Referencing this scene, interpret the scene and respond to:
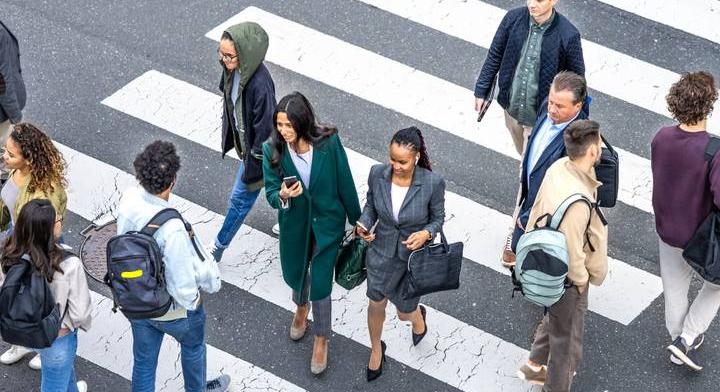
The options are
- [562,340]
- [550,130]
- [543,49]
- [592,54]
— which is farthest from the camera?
[592,54]

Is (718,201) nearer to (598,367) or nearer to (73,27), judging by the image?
(598,367)

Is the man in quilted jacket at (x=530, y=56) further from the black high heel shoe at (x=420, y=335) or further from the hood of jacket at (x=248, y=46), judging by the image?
the hood of jacket at (x=248, y=46)

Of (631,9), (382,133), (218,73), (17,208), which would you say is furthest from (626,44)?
→ (17,208)

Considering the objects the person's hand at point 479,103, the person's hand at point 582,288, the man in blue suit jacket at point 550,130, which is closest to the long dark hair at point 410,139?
the man in blue suit jacket at point 550,130

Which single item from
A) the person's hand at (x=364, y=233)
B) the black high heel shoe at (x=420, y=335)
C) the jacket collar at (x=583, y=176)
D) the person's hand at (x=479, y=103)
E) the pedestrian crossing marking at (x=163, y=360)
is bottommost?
the pedestrian crossing marking at (x=163, y=360)

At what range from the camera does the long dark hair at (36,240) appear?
230 inches

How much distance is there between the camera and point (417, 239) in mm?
6551

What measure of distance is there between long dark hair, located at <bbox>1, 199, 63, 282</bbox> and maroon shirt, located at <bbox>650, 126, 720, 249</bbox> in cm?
352

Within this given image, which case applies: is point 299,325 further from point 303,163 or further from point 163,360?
point 303,163

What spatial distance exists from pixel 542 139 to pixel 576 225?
1058 mm

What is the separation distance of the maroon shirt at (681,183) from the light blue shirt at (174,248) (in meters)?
2.74

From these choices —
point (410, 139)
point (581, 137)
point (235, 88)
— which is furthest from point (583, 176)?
point (235, 88)

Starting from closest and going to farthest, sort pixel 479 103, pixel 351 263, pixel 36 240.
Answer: pixel 36 240
pixel 351 263
pixel 479 103

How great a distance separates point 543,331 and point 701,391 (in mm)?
1128
